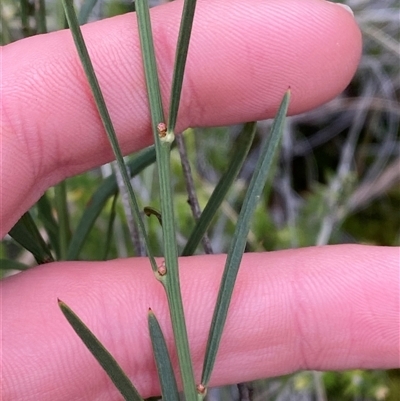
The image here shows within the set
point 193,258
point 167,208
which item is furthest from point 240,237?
point 193,258

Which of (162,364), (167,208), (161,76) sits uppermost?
(161,76)

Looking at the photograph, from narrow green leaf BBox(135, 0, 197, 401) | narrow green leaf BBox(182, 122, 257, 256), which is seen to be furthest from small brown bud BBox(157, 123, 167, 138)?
narrow green leaf BBox(182, 122, 257, 256)

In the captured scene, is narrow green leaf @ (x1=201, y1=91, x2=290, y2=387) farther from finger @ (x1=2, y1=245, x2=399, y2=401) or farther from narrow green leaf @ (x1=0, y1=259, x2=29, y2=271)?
narrow green leaf @ (x1=0, y1=259, x2=29, y2=271)

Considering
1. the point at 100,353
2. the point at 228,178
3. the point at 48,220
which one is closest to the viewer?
the point at 100,353

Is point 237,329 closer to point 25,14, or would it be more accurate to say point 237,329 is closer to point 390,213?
point 25,14

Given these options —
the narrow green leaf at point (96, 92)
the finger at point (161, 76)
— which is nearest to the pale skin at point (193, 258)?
the finger at point (161, 76)

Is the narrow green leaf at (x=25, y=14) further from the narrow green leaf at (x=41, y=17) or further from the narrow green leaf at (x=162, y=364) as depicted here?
the narrow green leaf at (x=162, y=364)

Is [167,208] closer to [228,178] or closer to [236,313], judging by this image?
[228,178]
